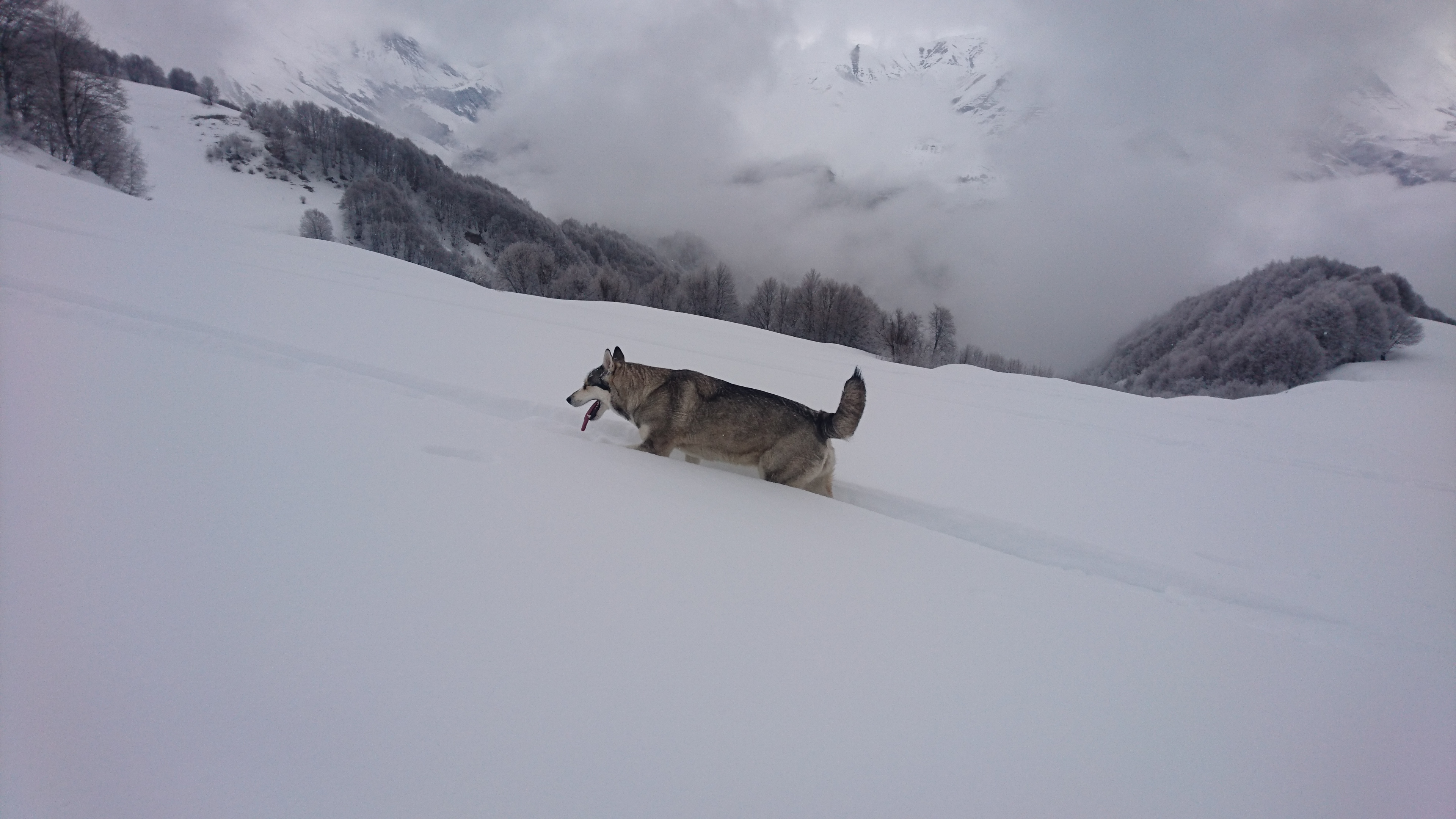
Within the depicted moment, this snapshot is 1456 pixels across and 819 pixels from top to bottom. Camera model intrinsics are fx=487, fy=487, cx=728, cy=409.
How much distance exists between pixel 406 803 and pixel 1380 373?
195 ft

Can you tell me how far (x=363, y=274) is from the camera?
48.0 ft

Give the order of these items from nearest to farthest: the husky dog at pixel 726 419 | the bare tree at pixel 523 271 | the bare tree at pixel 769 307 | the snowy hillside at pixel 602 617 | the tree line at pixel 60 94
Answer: the snowy hillside at pixel 602 617 < the husky dog at pixel 726 419 < the tree line at pixel 60 94 < the bare tree at pixel 769 307 < the bare tree at pixel 523 271

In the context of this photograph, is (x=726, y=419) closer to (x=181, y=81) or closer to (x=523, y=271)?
(x=523, y=271)

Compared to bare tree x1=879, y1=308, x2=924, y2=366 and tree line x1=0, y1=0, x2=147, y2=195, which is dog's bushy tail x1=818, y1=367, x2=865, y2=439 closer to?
bare tree x1=879, y1=308, x2=924, y2=366

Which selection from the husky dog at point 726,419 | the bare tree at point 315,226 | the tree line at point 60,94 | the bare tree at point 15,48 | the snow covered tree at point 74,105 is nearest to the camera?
the husky dog at point 726,419

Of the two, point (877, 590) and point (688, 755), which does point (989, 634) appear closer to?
point (877, 590)

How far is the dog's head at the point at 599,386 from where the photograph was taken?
228 inches

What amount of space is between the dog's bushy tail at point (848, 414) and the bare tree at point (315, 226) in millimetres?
71814

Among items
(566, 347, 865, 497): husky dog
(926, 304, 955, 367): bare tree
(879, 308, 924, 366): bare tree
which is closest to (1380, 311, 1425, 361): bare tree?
(926, 304, 955, 367): bare tree

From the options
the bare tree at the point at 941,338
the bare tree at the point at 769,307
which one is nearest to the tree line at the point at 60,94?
the bare tree at the point at 769,307

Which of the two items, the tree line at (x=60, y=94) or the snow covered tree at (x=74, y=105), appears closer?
the tree line at (x=60, y=94)

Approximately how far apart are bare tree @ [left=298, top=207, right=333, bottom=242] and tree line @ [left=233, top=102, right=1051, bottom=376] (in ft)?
0.97

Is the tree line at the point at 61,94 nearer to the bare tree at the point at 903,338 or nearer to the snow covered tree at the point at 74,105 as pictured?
the snow covered tree at the point at 74,105

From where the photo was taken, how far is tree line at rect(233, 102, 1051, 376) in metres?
49.8
